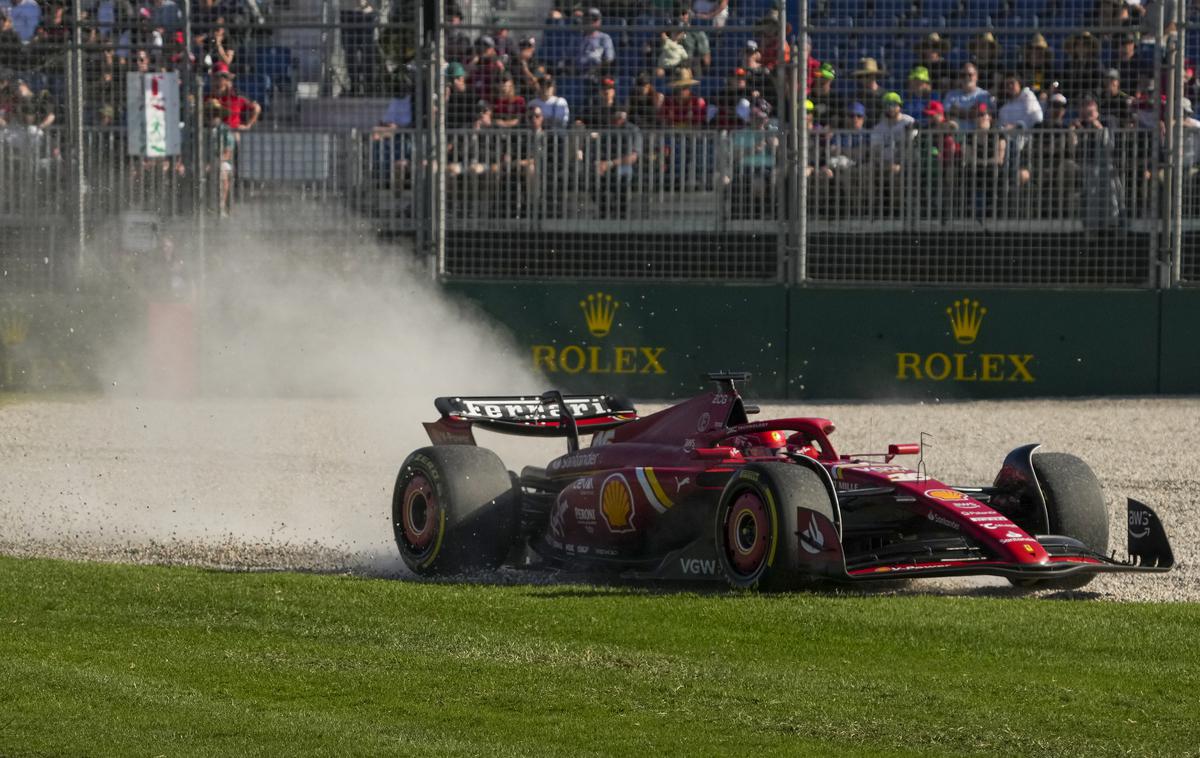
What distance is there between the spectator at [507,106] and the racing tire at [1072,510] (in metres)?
8.96

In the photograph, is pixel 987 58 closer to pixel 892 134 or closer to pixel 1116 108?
pixel 892 134

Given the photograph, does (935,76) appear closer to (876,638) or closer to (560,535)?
(560,535)

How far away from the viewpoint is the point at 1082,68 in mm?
16547

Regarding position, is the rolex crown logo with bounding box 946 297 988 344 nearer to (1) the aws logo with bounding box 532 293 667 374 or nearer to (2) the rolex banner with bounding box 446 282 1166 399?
(2) the rolex banner with bounding box 446 282 1166 399

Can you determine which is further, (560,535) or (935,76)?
(935,76)

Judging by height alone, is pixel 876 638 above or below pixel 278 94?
below

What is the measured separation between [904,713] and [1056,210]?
11134 mm

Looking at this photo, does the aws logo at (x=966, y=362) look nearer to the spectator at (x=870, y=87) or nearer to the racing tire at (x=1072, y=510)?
the spectator at (x=870, y=87)

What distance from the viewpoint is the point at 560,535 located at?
31.5 ft

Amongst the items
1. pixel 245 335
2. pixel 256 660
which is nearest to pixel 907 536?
pixel 256 660

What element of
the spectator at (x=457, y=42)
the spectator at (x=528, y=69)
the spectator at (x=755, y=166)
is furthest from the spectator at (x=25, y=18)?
the spectator at (x=755, y=166)

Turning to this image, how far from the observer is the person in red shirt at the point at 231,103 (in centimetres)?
1709

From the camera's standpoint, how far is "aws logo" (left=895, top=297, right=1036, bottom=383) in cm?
1695

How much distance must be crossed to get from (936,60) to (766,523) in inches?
365
